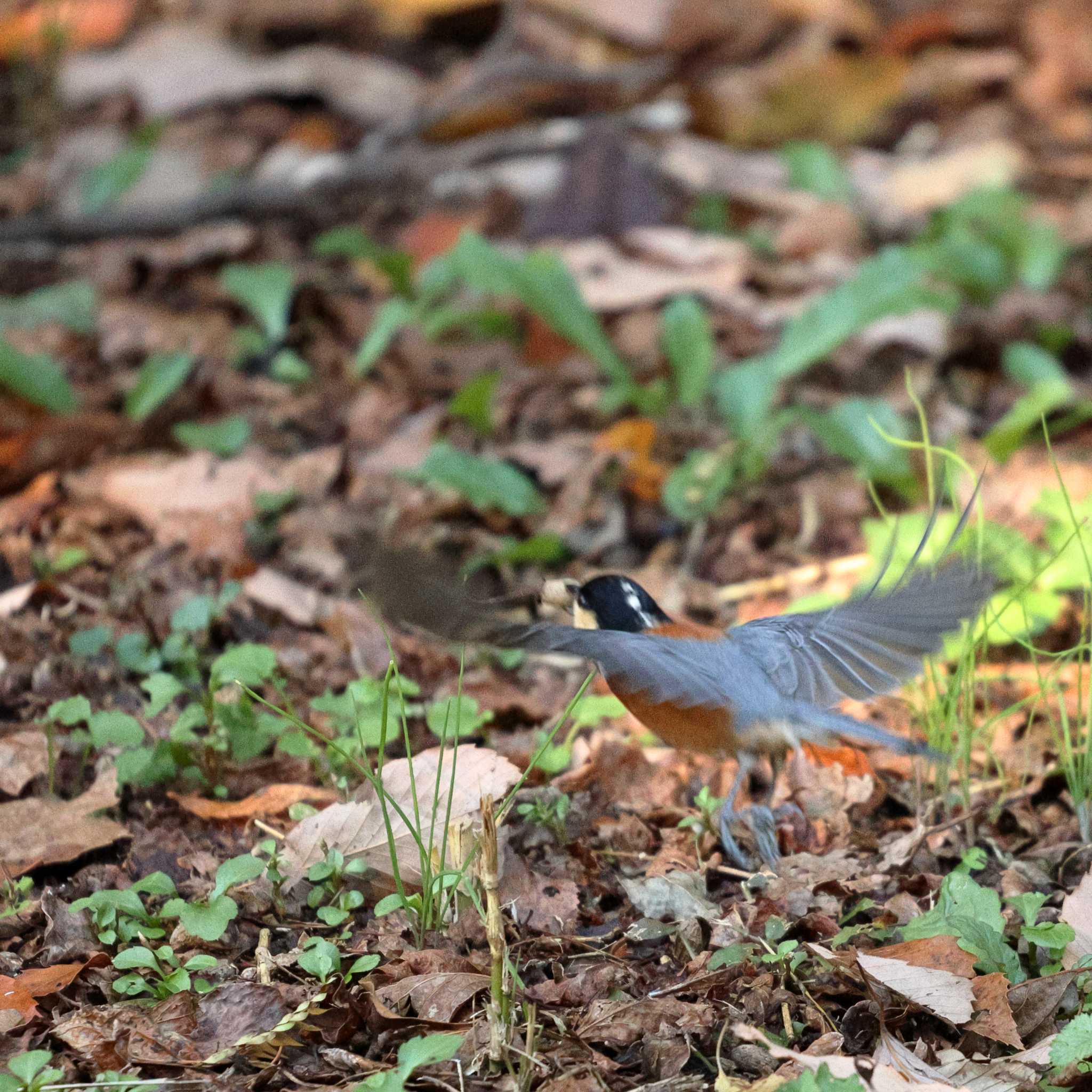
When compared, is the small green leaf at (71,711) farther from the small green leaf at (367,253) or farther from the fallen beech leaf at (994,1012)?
the small green leaf at (367,253)

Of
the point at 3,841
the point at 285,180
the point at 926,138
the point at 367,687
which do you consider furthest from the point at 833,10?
the point at 3,841

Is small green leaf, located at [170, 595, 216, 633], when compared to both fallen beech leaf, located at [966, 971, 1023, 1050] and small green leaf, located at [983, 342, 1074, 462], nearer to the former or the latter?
fallen beech leaf, located at [966, 971, 1023, 1050]

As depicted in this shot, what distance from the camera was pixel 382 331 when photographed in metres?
4.95

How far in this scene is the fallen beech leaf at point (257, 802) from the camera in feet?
9.62

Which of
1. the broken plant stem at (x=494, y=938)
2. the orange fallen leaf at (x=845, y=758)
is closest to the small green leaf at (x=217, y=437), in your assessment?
the orange fallen leaf at (x=845, y=758)

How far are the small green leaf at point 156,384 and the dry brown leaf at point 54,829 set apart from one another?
2.04m

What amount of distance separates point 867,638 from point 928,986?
28.1 inches

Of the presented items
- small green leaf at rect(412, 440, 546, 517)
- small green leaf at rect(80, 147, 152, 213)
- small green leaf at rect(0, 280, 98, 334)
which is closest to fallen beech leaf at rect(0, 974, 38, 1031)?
small green leaf at rect(412, 440, 546, 517)

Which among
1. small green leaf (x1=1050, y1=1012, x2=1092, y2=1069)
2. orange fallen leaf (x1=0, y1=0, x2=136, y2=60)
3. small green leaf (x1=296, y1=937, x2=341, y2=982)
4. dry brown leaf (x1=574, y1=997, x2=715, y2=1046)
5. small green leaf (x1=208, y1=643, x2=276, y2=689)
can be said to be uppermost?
orange fallen leaf (x1=0, y1=0, x2=136, y2=60)

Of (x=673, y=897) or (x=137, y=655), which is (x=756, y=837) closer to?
(x=673, y=897)

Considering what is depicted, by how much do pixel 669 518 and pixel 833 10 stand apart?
467 cm

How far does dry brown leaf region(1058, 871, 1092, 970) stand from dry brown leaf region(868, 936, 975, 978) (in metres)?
0.21

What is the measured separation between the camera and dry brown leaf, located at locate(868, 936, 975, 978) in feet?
7.89

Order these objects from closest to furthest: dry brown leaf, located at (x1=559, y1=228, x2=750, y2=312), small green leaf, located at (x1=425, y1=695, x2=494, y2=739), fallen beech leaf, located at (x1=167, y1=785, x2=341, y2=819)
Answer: fallen beech leaf, located at (x1=167, y1=785, x2=341, y2=819) → small green leaf, located at (x1=425, y1=695, x2=494, y2=739) → dry brown leaf, located at (x1=559, y1=228, x2=750, y2=312)
